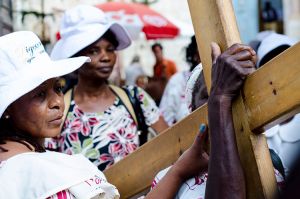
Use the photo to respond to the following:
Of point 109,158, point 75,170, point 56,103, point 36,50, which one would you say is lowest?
point 109,158

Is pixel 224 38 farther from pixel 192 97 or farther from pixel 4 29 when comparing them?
pixel 4 29

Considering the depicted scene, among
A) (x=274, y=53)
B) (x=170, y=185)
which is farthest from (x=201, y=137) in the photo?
(x=274, y=53)

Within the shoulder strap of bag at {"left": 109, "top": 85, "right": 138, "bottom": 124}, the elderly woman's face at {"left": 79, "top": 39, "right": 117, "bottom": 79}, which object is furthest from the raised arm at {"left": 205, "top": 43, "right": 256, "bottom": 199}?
the elderly woman's face at {"left": 79, "top": 39, "right": 117, "bottom": 79}

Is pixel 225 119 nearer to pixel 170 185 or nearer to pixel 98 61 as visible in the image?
pixel 170 185

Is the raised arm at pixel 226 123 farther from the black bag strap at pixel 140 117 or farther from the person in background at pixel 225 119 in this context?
the black bag strap at pixel 140 117

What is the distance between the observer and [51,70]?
220 centimetres

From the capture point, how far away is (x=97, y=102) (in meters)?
3.88

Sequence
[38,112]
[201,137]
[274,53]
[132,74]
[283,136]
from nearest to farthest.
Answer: [201,137] < [38,112] < [283,136] < [274,53] < [132,74]

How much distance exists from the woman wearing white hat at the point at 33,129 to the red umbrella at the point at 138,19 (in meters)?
5.76

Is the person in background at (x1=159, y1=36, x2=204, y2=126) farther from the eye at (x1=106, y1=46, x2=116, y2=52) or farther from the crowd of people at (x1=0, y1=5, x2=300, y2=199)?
the crowd of people at (x1=0, y1=5, x2=300, y2=199)

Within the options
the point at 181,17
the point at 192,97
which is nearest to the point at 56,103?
the point at 192,97

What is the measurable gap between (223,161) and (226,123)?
112mm

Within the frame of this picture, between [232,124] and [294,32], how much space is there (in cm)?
1018

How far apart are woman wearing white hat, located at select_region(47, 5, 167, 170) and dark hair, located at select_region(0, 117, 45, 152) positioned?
139cm
